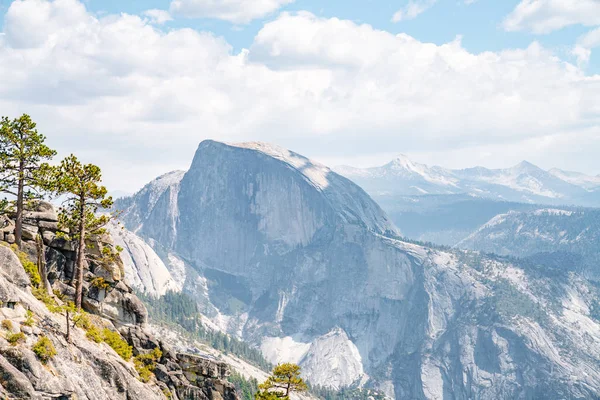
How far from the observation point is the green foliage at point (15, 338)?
4318 cm

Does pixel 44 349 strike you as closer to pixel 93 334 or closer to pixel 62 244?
pixel 93 334

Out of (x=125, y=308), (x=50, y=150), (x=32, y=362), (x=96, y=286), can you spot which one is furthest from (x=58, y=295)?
(x=32, y=362)

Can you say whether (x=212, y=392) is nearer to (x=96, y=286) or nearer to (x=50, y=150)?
(x=96, y=286)

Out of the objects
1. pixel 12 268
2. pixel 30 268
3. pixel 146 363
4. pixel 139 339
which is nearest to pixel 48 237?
pixel 30 268

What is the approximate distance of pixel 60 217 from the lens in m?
61.7

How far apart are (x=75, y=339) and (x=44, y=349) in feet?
21.9

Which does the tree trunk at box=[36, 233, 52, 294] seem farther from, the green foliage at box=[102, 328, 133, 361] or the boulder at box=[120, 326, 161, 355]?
the boulder at box=[120, 326, 161, 355]

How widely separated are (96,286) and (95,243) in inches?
190

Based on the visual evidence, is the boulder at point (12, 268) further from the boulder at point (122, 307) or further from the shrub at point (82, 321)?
the boulder at point (122, 307)

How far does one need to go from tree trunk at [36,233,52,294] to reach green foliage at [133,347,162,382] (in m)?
11.4

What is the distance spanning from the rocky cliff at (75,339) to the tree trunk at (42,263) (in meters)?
0.16

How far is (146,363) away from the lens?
6619cm

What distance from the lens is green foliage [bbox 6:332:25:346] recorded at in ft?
142

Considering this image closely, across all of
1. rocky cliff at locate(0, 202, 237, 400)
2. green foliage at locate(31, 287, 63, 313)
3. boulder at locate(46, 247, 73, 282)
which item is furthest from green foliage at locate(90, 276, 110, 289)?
green foliage at locate(31, 287, 63, 313)
